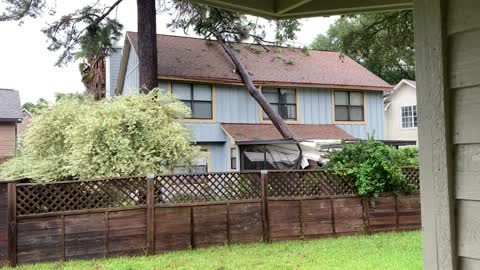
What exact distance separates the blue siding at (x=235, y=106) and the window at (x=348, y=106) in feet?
12.2

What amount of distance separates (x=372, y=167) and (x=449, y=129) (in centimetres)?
777

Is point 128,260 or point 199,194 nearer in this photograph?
point 128,260

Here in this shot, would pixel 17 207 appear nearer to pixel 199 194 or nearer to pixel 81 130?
pixel 81 130

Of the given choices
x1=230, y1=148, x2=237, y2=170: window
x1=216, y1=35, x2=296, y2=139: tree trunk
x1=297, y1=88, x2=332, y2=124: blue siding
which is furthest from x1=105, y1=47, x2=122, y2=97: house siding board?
x1=297, y1=88, x2=332, y2=124: blue siding

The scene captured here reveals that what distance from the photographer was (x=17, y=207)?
276 inches

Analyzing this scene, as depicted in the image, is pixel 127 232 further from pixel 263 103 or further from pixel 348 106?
pixel 348 106

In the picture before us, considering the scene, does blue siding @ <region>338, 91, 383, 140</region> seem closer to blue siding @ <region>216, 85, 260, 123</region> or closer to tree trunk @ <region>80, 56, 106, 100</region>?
blue siding @ <region>216, 85, 260, 123</region>

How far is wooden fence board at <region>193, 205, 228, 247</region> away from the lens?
786 centimetres

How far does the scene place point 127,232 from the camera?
7461 millimetres

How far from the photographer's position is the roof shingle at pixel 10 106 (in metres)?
21.8

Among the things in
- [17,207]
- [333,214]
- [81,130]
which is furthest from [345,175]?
[17,207]

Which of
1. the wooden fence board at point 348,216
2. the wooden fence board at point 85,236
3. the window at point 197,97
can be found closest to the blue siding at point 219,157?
the window at point 197,97

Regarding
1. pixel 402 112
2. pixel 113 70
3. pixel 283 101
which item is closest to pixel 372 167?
pixel 283 101

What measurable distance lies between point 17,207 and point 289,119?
38.1ft
